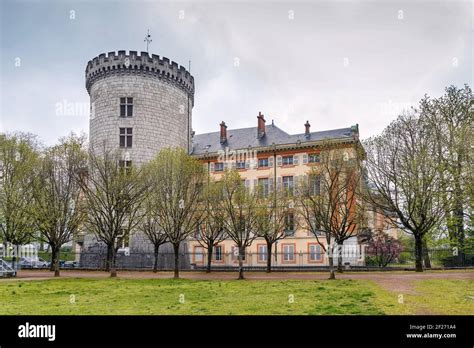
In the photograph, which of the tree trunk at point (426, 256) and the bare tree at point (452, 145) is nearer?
the bare tree at point (452, 145)

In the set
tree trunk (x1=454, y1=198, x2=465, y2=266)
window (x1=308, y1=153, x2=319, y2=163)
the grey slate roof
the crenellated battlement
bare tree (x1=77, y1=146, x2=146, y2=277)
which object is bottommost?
tree trunk (x1=454, y1=198, x2=465, y2=266)

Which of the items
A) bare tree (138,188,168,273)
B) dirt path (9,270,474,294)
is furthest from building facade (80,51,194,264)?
dirt path (9,270,474,294)

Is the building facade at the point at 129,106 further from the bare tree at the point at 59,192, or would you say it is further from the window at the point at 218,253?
the bare tree at the point at 59,192

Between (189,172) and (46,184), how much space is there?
10723 mm

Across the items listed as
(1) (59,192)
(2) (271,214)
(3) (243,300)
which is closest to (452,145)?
(2) (271,214)

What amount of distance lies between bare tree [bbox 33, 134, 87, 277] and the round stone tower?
9.50 m

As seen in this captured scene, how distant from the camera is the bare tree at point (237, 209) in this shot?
104 ft

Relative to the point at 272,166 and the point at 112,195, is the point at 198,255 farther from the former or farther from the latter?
the point at 112,195

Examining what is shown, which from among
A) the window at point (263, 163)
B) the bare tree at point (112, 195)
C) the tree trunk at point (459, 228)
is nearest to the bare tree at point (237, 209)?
the bare tree at point (112, 195)

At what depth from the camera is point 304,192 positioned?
34.5 m

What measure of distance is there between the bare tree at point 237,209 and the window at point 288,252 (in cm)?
1453

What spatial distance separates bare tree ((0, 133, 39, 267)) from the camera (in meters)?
34.6

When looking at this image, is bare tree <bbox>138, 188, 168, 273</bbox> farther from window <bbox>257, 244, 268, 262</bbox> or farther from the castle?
window <bbox>257, 244, 268, 262</bbox>
